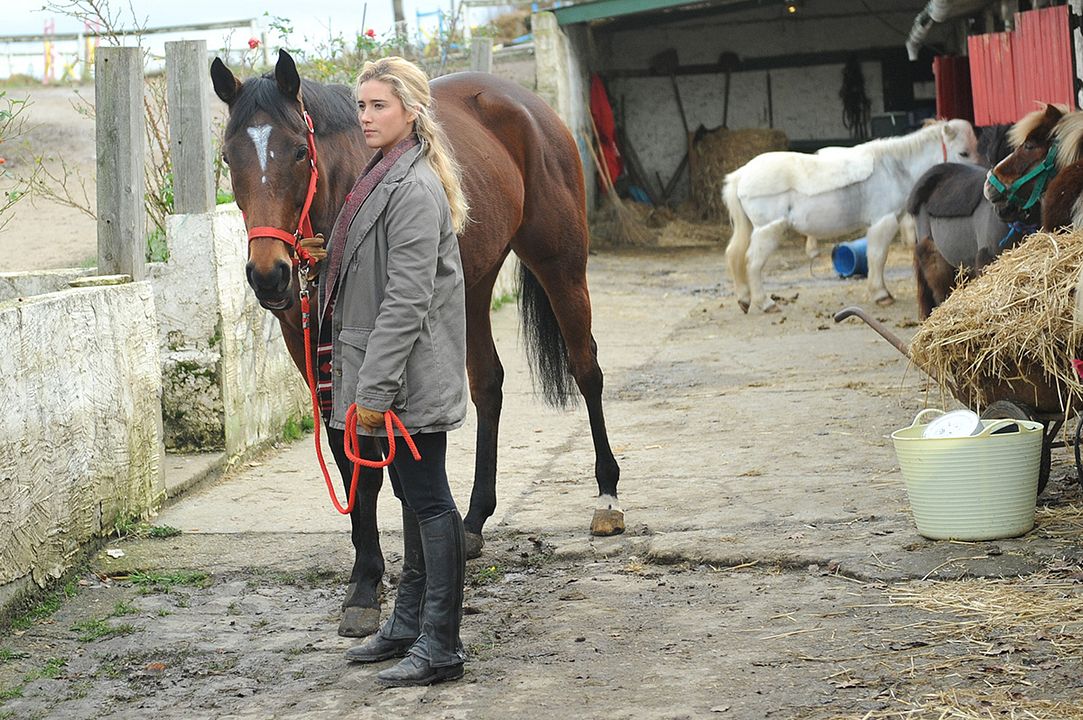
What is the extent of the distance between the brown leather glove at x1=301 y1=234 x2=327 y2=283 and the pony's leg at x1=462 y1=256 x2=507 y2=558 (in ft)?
3.91

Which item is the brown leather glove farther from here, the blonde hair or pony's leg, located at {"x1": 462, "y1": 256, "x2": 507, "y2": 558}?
pony's leg, located at {"x1": 462, "y1": 256, "x2": 507, "y2": 558}

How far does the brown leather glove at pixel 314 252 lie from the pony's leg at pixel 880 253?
26.8 ft

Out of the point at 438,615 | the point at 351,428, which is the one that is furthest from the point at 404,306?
the point at 438,615

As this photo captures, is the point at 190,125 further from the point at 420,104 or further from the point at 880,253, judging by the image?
the point at 880,253

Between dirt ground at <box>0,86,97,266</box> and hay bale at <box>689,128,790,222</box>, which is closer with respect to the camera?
dirt ground at <box>0,86,97,266</box>

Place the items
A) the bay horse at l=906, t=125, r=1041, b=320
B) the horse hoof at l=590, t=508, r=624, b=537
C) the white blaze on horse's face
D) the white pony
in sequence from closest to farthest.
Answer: the white blaze on horse's face < the horse hoof at l=590, t=508, r=624, b=537 < the bay horse at l=906, t=125, r=1041, b=320 < the white pony

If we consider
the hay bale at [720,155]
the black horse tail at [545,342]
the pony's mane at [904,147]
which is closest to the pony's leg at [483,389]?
the black horse tail at [545,342]

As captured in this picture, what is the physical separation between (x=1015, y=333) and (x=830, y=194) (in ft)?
22.7

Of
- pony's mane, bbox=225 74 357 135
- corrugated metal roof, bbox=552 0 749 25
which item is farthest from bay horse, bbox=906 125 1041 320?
corrugated metal roof, bbox=552 0 749 25

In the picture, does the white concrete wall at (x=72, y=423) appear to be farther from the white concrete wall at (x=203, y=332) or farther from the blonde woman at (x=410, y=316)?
the blonde woman at (x=410, y=316)

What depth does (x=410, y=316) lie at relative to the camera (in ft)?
10.7

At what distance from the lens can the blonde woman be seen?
3268mm

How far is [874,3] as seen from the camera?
19.6 metres

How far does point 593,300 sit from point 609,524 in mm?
7835
